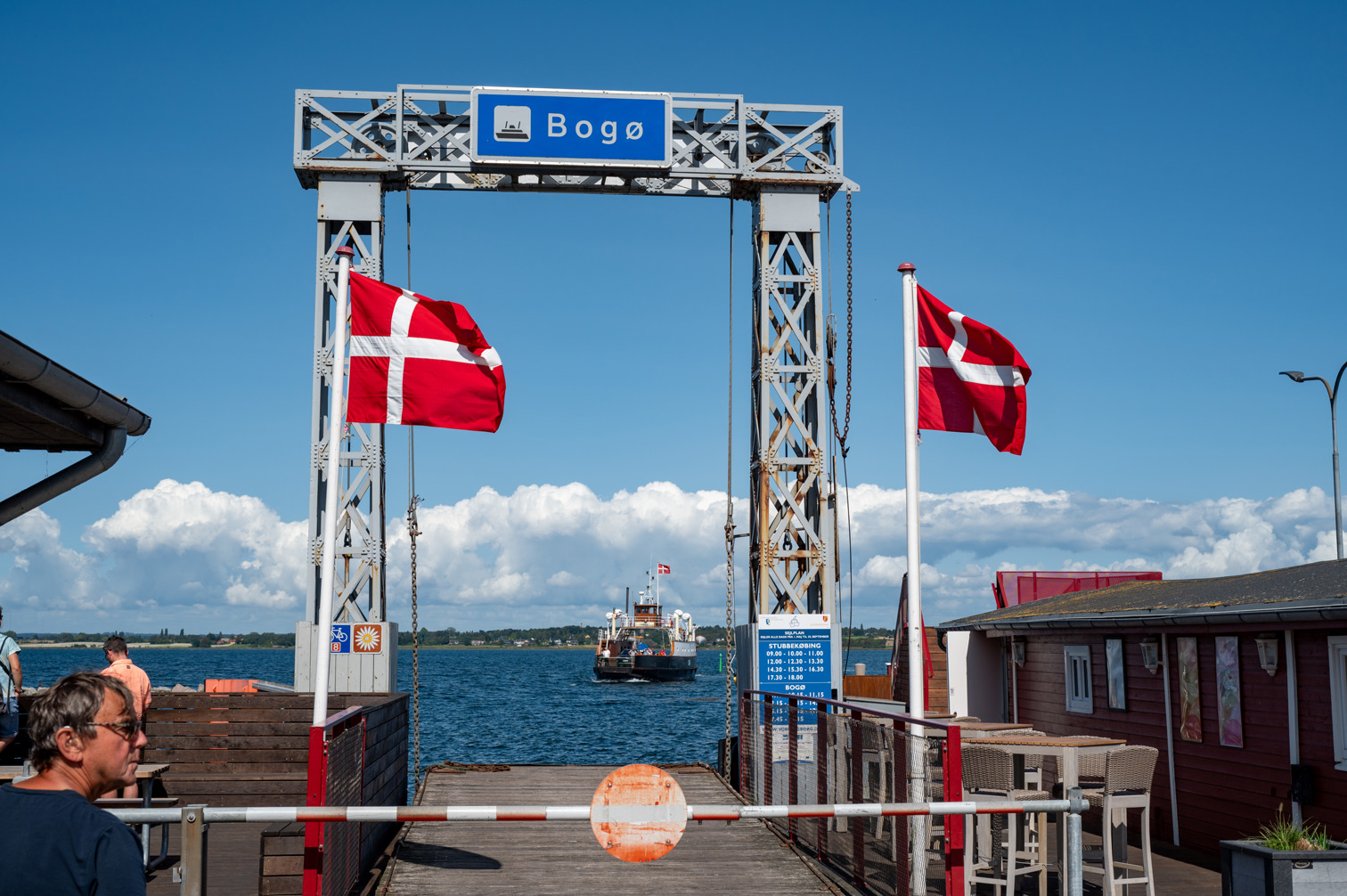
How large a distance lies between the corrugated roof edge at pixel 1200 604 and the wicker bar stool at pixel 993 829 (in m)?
2.45

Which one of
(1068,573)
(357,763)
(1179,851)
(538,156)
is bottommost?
(1179,851)

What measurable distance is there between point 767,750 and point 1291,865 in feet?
19.9

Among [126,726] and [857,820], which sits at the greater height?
[126,726]

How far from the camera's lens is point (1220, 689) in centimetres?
1125

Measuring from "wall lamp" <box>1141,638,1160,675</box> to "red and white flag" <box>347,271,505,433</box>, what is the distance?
7237 millimetres

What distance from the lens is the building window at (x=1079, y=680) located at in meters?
13.8

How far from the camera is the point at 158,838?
11.0 meters

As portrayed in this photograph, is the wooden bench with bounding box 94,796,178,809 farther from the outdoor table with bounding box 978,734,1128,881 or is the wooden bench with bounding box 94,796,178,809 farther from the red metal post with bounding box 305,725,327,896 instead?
the outdoor table with bounding box 978,734,1128,881

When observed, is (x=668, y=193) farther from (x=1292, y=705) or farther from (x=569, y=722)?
(x=569, y=722)

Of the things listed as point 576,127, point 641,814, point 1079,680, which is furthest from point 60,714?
point 1079,680

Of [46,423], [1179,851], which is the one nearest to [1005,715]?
[1179,851]

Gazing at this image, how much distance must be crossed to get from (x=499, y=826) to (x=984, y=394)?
240 inches

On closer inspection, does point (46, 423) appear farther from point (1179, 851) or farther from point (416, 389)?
point (1179, 851)

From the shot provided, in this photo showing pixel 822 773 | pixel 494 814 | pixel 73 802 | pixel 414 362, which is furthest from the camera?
pixel 822 773
